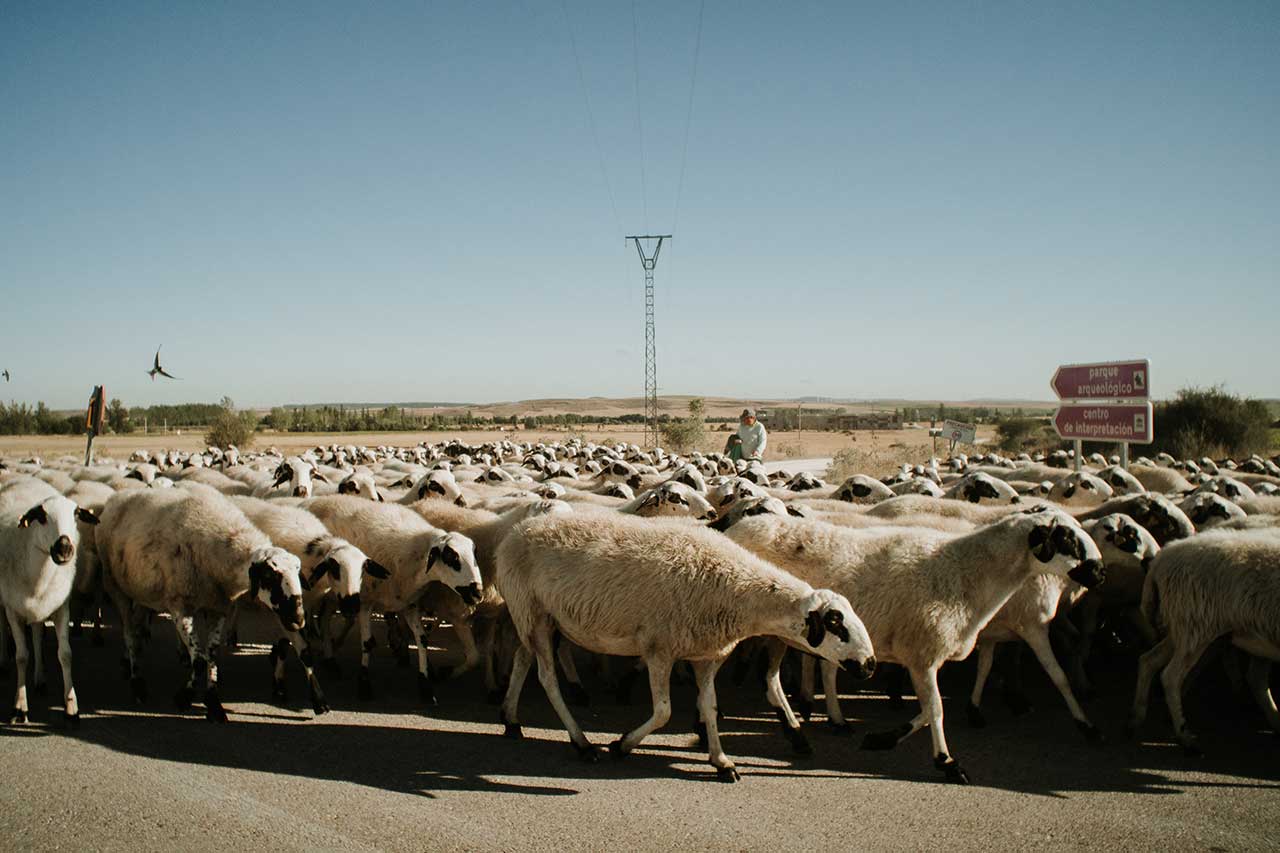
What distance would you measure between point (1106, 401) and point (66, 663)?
14699 mm

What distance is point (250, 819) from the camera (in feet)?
17.7

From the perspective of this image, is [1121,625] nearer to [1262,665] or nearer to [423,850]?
[1262,665]

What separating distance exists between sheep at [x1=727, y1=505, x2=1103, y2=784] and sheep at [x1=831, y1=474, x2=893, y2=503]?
21.2 ft

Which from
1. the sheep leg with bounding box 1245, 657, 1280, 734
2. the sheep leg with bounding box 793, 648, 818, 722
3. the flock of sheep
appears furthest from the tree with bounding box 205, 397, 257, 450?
the sheep leg with bounding box 1245, 657, 1280, 734

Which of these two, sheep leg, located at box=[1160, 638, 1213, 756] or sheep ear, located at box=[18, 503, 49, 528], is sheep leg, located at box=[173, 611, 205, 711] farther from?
sheep leg, located at box=[1160, 638, 1213, 756]

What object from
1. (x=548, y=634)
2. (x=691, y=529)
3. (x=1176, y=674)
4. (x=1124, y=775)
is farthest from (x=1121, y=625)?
(x=548, y=634)

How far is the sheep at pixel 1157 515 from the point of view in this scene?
8.91 meters

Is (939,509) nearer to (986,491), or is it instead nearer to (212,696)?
(986,491)

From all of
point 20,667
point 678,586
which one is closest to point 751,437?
point 678,586

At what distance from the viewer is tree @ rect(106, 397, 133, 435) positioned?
3091 inches

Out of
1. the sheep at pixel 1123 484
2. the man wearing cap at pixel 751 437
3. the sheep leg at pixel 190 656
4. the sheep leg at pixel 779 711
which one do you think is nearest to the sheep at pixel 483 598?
the sheep leg at pixel 779 711

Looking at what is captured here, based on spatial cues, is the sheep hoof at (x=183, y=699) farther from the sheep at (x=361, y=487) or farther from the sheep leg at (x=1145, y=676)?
the sheep leg at (x=1145, y=676)

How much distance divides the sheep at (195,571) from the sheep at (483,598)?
192cm

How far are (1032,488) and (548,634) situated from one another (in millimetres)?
10512
